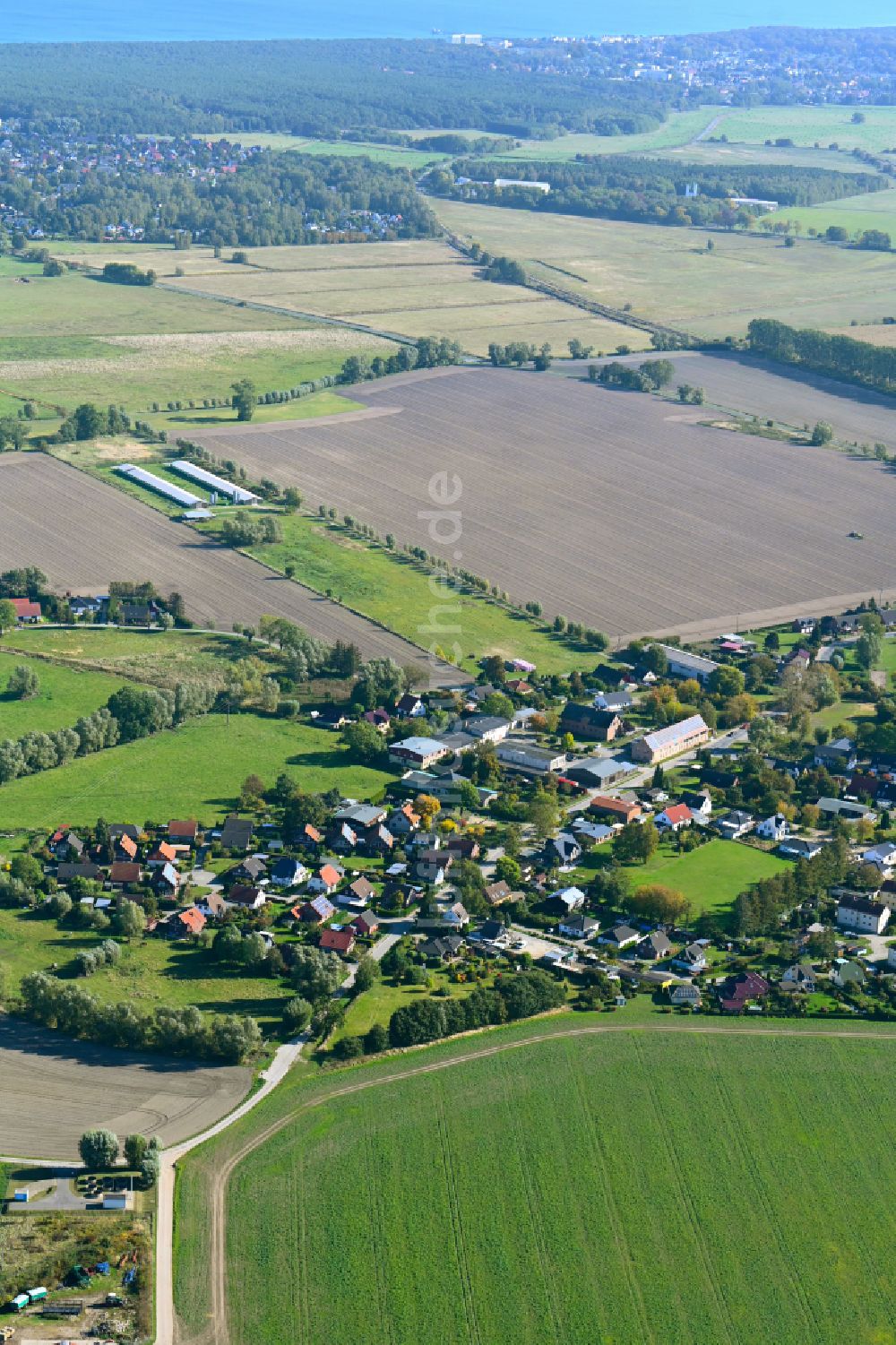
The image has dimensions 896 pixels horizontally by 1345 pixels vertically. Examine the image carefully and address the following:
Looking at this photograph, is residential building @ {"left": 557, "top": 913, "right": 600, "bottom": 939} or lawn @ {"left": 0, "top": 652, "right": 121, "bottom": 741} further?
lawn @ {"left": 0, "top": 652, "right": 121, "bottom": 741}

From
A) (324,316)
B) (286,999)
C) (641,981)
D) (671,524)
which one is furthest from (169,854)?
(324,316)

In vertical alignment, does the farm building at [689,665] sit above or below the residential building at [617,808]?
above

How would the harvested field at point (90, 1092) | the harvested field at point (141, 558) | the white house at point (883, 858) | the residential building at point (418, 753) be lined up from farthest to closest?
the harvested field at point (141, 558) < the residential building at point (418, 753) < the white house at point (883, 858) < the harvested field at point (90, 1092)

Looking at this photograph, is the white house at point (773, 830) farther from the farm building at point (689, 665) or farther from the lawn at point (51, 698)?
the lawn at point (51, 698)

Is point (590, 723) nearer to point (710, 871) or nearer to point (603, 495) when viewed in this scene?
point (710, 871)

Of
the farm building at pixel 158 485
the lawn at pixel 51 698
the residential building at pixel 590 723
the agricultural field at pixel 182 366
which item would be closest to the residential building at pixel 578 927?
the residential building at pixel 590 723

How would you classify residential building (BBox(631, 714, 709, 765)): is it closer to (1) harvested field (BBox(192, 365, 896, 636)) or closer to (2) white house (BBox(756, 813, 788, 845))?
(2) white house (BBox(756, 813, 788, 845))

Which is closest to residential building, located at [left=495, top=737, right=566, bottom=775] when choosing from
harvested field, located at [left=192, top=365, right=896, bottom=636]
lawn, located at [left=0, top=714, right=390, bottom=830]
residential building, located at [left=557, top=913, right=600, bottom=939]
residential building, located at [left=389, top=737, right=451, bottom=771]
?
residential building, located at [left=389, top=737, right=451, bottom=771]
